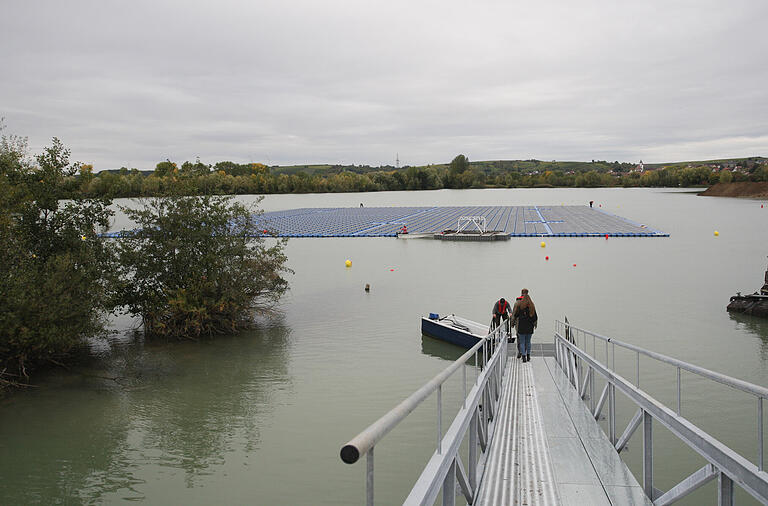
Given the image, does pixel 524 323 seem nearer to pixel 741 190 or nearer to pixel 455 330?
pixel 455 330

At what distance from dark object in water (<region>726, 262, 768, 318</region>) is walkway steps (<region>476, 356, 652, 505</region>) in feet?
59.0

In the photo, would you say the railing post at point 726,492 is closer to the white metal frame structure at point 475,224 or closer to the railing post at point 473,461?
the railing post at point 473,461

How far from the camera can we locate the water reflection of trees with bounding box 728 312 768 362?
804 inches

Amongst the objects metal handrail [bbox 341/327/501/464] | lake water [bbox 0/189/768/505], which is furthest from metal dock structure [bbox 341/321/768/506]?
lake water [bbox 0/189/768/505]

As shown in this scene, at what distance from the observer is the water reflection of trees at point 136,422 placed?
36.7 ft

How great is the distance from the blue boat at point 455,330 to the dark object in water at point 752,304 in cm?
1206

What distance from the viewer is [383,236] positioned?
57750 millimetres

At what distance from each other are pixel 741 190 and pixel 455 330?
505ft

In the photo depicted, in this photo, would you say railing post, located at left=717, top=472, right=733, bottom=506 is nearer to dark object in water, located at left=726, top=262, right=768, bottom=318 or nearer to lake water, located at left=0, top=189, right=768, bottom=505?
lake water, located at left=0, top=189, right=768, bottom=505

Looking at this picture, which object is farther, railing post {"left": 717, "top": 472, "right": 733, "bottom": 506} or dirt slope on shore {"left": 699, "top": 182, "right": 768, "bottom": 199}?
dirt slope on shore {"left": 699, "top": 182, "right": 768, "bottom": 199}

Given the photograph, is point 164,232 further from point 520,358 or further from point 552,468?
point 552,468

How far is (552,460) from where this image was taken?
690 cm

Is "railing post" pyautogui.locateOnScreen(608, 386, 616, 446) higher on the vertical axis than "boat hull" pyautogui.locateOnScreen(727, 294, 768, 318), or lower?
higher

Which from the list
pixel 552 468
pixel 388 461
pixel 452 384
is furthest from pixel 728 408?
pixel 552 468
